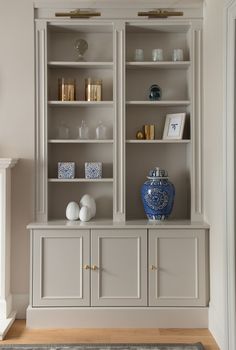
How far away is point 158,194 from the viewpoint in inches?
152

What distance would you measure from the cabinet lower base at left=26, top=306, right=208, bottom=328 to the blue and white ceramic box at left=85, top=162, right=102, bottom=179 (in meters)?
1.09

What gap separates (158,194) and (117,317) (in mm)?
1032

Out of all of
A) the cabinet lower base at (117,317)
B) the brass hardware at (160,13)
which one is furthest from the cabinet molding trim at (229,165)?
the brass hardware at (160,13)

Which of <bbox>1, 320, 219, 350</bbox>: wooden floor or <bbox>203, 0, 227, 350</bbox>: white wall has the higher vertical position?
<bbox>203, 0, 227, 350</bbox>: white wall

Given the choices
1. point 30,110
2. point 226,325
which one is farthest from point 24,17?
point 226,325

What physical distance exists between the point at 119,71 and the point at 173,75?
55 cm

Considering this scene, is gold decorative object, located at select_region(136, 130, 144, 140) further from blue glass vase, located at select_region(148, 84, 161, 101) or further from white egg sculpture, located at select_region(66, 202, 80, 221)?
white egg sculpture, located at select_region(66, 202, 80, 221)

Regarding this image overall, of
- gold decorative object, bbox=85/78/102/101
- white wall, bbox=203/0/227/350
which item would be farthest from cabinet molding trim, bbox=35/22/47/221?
white wall, bbox=203/0/227/350

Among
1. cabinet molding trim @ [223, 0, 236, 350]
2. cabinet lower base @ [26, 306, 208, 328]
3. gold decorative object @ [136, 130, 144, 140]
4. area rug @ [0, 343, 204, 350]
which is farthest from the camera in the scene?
gold decorative object @ [136, 130, 144, 140]

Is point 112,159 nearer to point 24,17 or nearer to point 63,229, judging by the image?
point 63,229

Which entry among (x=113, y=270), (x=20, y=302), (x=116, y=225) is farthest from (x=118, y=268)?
(x=20, y=302)

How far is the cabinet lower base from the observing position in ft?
12.2

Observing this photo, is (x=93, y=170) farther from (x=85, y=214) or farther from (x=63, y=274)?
(x=63, y=274)

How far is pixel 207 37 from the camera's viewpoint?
380 cm
